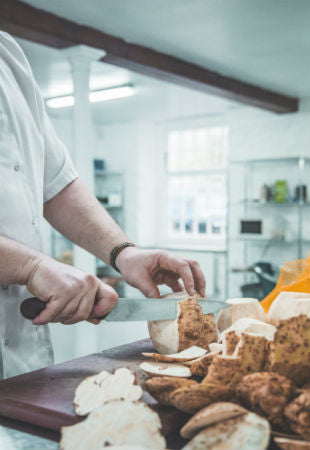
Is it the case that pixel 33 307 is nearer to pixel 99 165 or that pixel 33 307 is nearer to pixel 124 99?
pixel 124 99

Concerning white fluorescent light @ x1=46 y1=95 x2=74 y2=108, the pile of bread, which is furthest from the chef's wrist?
white fluorescent light @ x1=46 y1=95 x2=74 y2=108

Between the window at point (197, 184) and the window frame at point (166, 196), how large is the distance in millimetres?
19

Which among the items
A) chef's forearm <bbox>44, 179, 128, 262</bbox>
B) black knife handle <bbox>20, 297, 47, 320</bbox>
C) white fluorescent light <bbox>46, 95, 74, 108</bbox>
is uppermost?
white fluorescent light <bbox>46, 95, 74, 108</bbox>

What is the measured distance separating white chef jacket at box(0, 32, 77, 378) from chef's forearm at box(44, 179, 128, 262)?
0.11 meters

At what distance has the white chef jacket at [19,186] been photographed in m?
1.39

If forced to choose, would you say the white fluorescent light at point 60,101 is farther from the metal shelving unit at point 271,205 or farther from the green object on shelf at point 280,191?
the green object on shelf at point 280,191

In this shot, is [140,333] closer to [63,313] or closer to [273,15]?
[63,313]

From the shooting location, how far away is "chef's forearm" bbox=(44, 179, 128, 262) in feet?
5.27

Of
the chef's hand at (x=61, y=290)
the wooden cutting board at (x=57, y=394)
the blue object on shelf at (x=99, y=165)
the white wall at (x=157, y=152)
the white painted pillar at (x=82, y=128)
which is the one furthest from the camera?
the blue object on shelf at (x=99, y=165)

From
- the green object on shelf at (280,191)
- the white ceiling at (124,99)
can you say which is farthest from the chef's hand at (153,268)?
the green object on shelf at (280,191)

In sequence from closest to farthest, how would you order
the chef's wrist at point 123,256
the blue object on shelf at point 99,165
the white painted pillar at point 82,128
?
1. the chef's wrist at point 123,256
2. the white painted pillar at point 82,128
3. the blue object on shelf at point 99,165

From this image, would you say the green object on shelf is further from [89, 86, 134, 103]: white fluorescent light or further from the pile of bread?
the pile of bread

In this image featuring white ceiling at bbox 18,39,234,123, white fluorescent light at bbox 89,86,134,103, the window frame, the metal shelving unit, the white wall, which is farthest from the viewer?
the window frame

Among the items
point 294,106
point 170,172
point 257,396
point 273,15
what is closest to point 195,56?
point 273,15
